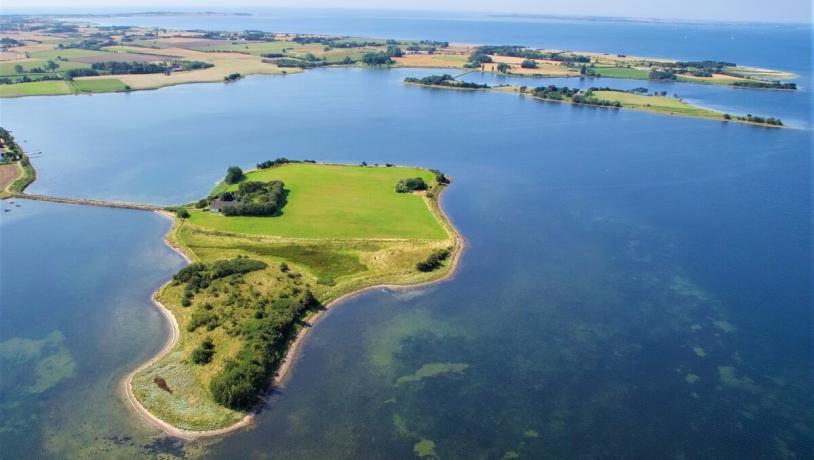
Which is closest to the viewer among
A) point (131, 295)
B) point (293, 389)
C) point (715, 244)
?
point (293, 389)

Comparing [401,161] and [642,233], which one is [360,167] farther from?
[642,233]

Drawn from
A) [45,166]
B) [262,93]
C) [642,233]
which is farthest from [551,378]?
[262,93]

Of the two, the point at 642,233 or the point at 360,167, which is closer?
the point at 642,233

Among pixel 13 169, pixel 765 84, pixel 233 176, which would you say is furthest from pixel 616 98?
pixel 13 169

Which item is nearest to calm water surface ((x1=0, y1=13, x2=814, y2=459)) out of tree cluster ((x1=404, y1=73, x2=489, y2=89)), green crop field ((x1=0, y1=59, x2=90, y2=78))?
tree cluster ((x1=404, y1=73, x2=489, y2=89))

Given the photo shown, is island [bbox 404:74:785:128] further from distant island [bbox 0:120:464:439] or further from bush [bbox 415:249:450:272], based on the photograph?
bush [bbox 415:249:450:272]

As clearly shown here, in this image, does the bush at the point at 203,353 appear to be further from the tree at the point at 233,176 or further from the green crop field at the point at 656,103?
the green crop field at the point at 656,103
